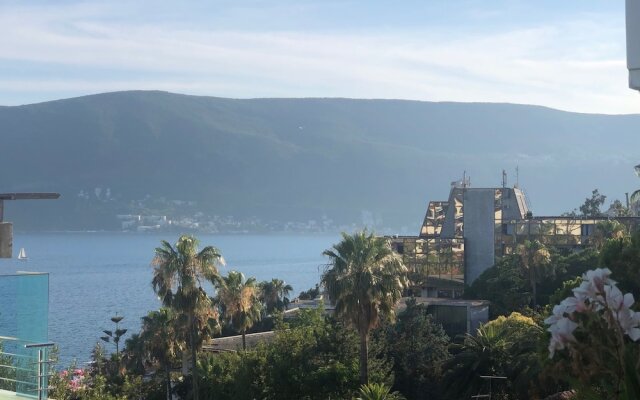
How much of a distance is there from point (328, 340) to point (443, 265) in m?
36.1

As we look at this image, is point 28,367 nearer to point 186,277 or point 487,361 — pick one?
point 487,361

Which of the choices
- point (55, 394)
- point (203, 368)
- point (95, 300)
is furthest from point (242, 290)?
point (95, 300)

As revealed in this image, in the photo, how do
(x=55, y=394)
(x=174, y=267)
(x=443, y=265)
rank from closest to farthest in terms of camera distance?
(x=55, y=394) < (x=174, y=267) < (x=443, y=265)

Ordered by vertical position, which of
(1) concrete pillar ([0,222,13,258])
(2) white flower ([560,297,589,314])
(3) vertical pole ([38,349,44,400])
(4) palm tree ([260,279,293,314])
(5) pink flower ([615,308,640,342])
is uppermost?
(1) concrete pillar ([0,222,13,258])

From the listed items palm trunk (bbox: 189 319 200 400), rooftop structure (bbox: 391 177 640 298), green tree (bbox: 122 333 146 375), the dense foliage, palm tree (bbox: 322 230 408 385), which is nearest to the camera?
the dense foliage

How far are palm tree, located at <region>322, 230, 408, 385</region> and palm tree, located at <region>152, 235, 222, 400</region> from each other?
642 centimetres

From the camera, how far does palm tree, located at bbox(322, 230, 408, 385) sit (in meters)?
32.3

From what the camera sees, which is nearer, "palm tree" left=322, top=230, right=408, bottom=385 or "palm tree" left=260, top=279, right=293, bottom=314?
"palm tree" left=322, top=230, right=408, bottom=385

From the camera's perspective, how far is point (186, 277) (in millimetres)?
37312

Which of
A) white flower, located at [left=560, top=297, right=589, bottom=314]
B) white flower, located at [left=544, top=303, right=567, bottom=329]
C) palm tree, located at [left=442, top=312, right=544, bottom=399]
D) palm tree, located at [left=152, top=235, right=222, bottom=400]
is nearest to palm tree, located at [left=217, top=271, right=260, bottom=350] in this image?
palm tree, located at [left=152, top=235, right=222, bottom=400]

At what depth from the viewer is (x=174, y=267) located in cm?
3728

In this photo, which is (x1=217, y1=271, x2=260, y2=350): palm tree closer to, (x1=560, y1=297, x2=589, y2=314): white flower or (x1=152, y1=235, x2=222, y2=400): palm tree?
(x1=152, y1=235, x2=222, y2=400): palm tree

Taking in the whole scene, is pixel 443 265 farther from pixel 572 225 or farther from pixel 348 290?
pixel 348 290

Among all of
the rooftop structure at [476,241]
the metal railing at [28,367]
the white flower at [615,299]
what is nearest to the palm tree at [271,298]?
the rooftop structure at [476,241]
